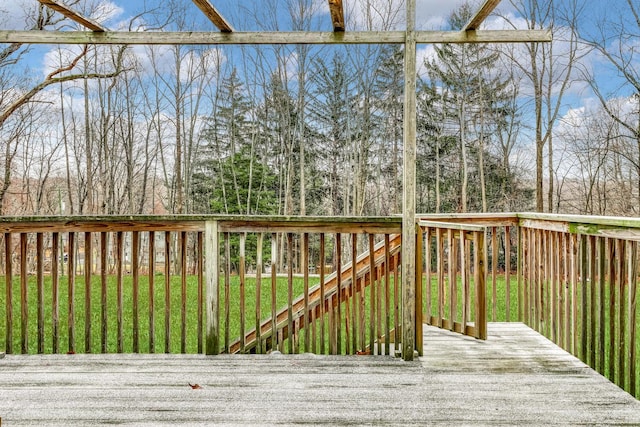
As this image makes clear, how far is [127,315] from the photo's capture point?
8680 mm

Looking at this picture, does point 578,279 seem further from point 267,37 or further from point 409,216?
point 267,37

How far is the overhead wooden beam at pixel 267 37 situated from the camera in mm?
3512

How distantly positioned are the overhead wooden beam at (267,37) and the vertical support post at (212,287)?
4.49 feet

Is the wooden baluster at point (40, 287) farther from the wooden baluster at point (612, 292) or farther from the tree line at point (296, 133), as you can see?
the tree line at point (296, 133)

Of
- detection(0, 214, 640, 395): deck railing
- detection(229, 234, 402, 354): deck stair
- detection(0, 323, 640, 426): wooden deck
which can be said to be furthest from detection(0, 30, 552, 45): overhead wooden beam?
detection(0, 323, 640, 426): wooden deck

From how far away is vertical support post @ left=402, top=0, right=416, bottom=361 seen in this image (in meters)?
3.55

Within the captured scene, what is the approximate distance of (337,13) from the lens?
10.5 feet

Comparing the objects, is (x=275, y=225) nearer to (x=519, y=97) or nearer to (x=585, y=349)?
(x=585, y=349)

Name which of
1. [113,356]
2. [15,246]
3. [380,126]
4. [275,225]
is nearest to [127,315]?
[113,356]

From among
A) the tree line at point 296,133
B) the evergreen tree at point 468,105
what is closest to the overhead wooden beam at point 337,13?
the tree line at point 296,133

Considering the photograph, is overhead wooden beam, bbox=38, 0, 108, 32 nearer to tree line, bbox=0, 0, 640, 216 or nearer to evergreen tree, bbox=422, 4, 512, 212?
tree line, bbox=0, 0, 640, 216

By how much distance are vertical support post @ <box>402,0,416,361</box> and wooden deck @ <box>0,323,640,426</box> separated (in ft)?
0.84

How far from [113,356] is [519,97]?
14247 mm

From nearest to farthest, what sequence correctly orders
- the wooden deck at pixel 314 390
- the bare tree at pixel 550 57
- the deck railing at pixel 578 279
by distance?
the wooden deck at pixel 314 390, the deck railing at pixel 578 279, the bare tree at pixel 550 57
